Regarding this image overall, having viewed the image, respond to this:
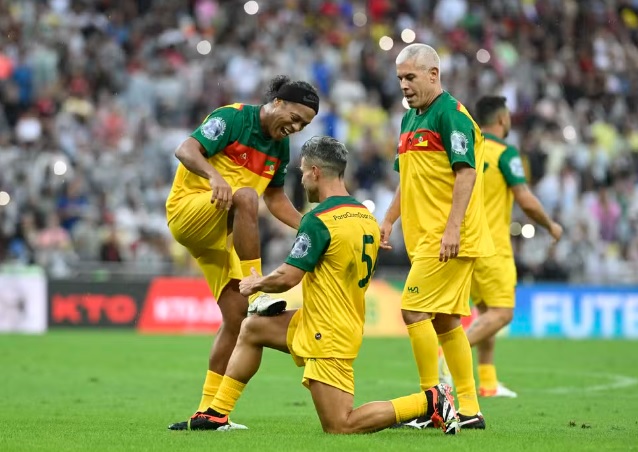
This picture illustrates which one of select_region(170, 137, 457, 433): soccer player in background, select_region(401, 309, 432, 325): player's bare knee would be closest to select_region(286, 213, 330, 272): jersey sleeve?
select_region(170, 137, 457, 433): soccer player in background

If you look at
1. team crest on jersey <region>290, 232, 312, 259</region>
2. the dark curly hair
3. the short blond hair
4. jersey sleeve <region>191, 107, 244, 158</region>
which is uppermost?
the short blond hair

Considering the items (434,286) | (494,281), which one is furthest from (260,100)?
(434,286)

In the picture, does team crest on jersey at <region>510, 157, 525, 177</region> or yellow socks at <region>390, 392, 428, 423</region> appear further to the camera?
team crest on jersey at <region>510, 157, 525, 177</region>

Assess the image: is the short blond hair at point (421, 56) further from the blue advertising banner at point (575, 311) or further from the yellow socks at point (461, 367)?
the blue advertising banner at point (575, 311)

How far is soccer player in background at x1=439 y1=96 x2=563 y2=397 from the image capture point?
11414 millimetres

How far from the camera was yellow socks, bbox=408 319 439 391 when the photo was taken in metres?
8.52

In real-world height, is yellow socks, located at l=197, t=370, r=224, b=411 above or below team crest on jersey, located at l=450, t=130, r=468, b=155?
below

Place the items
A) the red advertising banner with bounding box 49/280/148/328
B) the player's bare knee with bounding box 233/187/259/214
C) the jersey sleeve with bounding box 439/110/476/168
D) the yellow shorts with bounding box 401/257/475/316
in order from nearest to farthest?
the player's bare knee with bounding box 233/187/259/214 → the jersey sleeve with bounding box 439/110/476/168 → the yellow shorts with bounding box 401/257/475/316 → the red advertising banner with bounding box 49/280/148/328

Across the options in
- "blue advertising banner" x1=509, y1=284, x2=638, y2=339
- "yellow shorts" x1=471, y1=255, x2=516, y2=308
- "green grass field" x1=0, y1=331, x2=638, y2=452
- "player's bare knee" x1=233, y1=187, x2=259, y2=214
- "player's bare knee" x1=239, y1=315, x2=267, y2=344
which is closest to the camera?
"green grass field" x1=0, y1=331, x2=638, y2=452

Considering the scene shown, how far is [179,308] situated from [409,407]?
1445cm

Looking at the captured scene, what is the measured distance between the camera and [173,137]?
78.5ft

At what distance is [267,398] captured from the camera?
11.3 metres

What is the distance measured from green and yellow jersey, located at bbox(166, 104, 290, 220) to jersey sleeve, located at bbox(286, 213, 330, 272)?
1.26m

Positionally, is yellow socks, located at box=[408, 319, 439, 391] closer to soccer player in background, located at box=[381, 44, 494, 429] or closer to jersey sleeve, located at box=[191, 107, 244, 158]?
soccer player in background, located at box=[381, 44, 494, 429]
